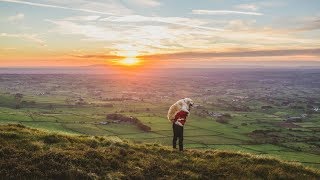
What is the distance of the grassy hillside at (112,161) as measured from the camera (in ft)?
47.4

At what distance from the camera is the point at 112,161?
16.1 meters

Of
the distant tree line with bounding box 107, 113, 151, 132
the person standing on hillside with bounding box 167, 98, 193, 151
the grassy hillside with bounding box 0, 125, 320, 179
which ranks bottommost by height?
the distant tree line with bounding box 107, 113, 151, 132

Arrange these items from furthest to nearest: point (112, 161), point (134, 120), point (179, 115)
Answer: point (134, 120) → point (179, 115) → point (112, 161)

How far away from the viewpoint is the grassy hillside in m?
14.4

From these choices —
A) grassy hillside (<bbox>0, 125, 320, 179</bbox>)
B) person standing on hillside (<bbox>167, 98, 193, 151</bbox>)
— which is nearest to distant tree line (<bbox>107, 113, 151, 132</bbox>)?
person standing on hillside (<bbox>167, 98, 193, 151</bbox>)

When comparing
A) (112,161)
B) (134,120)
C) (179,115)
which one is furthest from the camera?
(134,120)

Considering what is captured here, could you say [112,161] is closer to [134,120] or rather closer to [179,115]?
[179,115]

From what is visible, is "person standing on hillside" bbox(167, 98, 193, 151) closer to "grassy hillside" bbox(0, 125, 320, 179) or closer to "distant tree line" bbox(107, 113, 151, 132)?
"grassy hillside" bbox(0, 125, 320, 179)

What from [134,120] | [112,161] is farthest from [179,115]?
[134,120]

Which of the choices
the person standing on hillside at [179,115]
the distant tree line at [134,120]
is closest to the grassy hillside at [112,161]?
the person standing on hillside at [179,115]

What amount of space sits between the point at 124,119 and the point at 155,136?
3032 cm

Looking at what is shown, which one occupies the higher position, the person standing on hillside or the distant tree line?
the person standing on hillside

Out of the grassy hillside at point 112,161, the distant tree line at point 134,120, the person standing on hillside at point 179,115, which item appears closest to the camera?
the grassy hillside at point 112,161

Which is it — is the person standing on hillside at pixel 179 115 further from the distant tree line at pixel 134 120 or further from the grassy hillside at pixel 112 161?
the distant tree line at pixel 134 120
